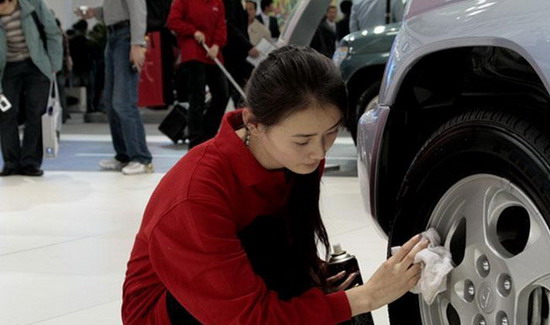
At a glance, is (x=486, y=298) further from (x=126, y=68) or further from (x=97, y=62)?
(x=97, y=62)

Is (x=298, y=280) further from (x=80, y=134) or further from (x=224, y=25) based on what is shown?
(x=80, y=134)

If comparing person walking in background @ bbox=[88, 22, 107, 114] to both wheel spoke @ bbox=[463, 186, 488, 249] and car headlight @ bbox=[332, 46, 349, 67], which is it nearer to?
car headlight @ bbox=[332, 46, 349, 67]

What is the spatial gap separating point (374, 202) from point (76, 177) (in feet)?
16.7

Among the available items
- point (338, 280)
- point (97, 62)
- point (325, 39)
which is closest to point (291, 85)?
point (338, 280)

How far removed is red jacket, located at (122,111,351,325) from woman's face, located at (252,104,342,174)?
106 millimetres

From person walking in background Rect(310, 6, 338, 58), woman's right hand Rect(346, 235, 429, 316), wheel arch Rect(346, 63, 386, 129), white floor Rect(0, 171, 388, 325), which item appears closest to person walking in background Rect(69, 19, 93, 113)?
person walking in background Rect(310, 6, 338, 58)

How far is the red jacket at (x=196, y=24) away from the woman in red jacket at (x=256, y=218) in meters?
5.49

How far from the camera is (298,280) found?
2.18 m

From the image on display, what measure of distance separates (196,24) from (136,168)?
1321 mm

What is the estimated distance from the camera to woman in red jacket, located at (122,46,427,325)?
6.30 ft

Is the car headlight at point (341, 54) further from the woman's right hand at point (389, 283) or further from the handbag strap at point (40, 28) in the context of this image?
the woman's right hand at point (389, 283)

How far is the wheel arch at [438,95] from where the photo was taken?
213 cm

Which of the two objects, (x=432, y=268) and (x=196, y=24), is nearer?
(x=432, y=268)

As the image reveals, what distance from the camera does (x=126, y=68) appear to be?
23.2ft
